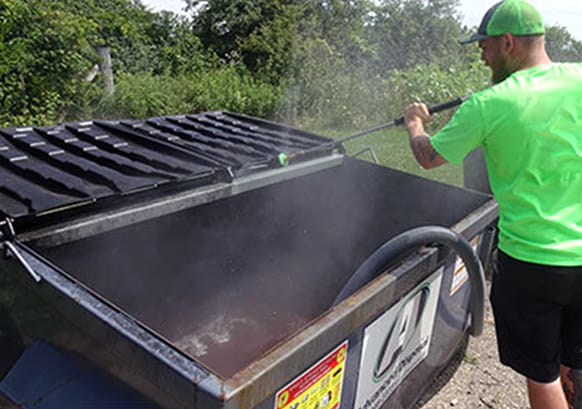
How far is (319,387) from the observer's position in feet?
4.10

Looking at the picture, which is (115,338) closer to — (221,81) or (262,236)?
(262,236)

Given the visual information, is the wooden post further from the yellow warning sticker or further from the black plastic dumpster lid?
the yellow warning sticker

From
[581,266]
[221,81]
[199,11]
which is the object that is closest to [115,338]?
[581,266]

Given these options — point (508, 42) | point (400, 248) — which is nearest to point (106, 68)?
point (508, 42)

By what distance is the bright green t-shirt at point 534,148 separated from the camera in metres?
1.58

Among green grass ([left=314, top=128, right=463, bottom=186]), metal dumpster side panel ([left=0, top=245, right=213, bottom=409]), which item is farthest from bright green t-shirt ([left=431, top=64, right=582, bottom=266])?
green grass ([left=314, top=128, right=463, bottom=186])

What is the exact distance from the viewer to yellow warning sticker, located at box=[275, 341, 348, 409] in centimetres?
114

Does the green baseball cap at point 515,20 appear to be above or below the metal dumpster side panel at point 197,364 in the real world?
above

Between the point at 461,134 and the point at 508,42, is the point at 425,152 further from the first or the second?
the point at 508,42

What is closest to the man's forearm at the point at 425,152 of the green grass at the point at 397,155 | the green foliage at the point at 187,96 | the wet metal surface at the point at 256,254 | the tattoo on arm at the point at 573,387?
the wet metal surface at the point at 256,254

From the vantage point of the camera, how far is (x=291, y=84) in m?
9.89

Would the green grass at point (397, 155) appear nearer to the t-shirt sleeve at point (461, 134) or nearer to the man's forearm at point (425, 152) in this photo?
the man's forearm at point (425, 152)

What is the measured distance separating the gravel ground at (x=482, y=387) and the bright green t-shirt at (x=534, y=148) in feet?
3.60

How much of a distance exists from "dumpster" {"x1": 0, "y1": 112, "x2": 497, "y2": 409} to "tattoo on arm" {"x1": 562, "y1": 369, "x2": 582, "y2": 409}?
0.43 metres
